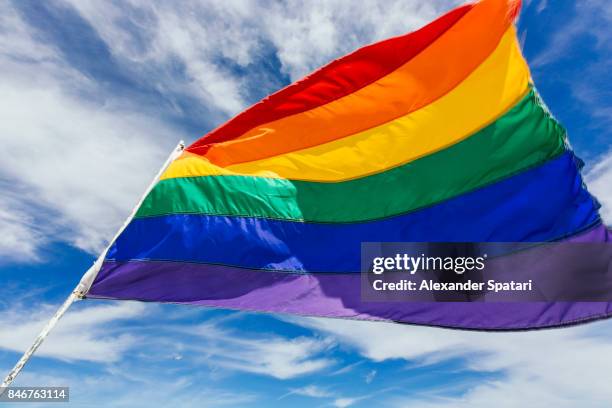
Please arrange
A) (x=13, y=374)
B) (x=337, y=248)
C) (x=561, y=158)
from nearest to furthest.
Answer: (x=13, y=374) < (x=561, y=158) < (x=337, y=248)

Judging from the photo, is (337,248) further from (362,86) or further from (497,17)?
(497,17)

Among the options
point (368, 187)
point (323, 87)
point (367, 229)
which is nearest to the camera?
point (367, 229)

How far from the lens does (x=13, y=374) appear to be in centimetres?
543

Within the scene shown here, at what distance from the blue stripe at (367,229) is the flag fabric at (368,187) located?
0.02m

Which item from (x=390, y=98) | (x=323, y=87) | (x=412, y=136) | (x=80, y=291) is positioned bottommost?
(x=80, y=291)

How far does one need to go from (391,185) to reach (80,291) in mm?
4595

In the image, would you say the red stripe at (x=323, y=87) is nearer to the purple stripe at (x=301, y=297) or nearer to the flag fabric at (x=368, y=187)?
the flag fabric at (x=368, y=187)

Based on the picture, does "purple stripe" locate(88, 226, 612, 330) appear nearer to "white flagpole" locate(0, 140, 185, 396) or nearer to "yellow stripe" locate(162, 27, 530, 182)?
"white flagpole" locate(0, 140, 185, 396)

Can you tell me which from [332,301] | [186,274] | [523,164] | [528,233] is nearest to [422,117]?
[523,164]

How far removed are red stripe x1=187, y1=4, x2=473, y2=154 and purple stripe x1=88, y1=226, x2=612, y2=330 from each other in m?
2.12

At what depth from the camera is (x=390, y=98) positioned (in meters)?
8.23

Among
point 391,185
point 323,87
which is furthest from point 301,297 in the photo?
point 323,87

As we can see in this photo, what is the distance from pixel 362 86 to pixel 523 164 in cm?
271

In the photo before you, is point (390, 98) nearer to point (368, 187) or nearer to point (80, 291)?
point (368, 187)
